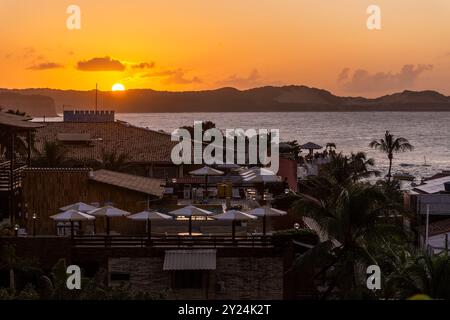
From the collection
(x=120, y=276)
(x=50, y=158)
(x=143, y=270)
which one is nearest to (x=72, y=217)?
(x=120, y=276)

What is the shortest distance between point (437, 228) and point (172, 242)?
1689 cm

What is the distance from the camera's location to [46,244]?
73.9 ft

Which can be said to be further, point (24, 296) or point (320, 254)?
point (320, 254)

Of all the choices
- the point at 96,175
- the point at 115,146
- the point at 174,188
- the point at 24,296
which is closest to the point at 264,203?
the point at 174,188

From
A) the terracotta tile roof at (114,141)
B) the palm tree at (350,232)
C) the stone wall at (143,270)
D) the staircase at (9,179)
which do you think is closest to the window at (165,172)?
the terracotta tile roof at (114,141)

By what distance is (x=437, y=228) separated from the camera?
35.0m

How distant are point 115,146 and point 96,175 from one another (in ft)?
84.3

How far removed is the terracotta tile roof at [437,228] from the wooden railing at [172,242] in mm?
13420

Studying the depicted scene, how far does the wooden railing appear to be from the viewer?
899 inches

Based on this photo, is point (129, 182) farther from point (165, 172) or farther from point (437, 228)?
point (165, 172)

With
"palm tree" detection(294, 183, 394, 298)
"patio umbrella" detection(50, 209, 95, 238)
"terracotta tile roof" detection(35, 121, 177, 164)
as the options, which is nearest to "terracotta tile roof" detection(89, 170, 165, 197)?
"patio umbrella" detection(50, 209, 95, 238)
